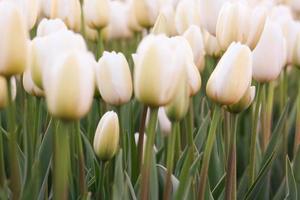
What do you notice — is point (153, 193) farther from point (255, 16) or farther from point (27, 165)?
point (255, 16)

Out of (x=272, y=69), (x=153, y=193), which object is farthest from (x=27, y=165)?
(x=272, y=69)

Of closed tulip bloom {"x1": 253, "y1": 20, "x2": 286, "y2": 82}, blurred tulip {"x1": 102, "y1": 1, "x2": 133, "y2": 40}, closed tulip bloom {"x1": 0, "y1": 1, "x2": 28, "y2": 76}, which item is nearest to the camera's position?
closed tulip bloom {"x1": 0, "y1": 1, "x2": 28, "y2": 76}

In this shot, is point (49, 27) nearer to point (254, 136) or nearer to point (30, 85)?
point (30, 85)

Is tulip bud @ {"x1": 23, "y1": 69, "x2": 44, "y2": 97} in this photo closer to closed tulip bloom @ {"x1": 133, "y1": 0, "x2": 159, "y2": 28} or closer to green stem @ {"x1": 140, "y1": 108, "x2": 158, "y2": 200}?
green stem @ {"x1": 140, "y1": 108, "x2": 158, "y2": 200}

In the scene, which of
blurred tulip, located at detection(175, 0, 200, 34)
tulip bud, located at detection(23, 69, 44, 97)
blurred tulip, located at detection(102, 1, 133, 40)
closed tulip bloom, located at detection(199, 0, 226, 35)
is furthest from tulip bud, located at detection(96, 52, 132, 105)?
blurred tulip, located at detection(102, 1, 133, 40)

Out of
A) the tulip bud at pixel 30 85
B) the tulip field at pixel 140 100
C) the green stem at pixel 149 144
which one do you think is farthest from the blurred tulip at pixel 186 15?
the green stem at pixel 149 144
